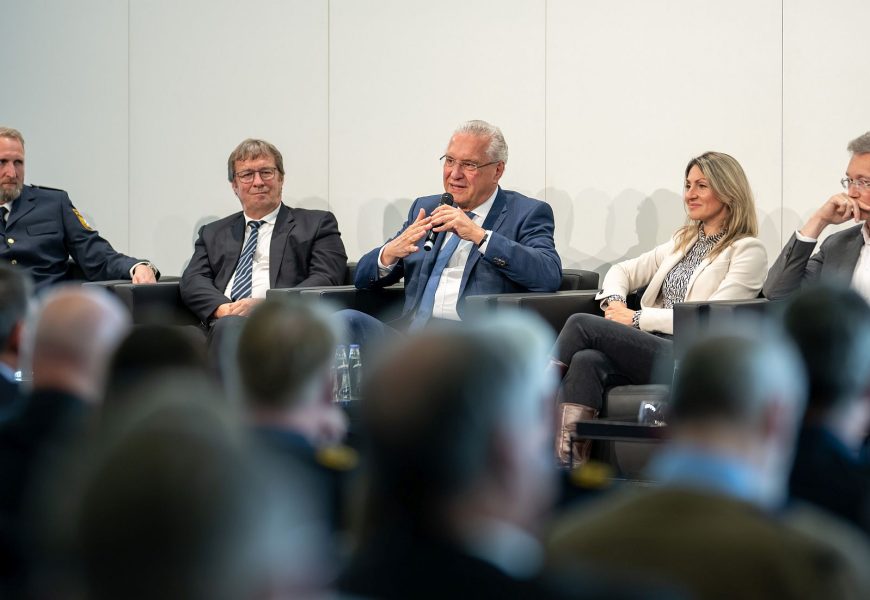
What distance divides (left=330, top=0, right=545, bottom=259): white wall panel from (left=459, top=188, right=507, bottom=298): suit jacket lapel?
0.58m

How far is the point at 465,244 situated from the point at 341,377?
4.34ft

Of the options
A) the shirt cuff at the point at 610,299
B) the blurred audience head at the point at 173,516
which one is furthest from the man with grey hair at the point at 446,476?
the shirt cuff at the point at 610,299

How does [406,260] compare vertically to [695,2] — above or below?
below

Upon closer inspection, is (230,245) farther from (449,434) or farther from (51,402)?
(449,434)

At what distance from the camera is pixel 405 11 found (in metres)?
6.01

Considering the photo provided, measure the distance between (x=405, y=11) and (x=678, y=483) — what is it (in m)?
5.12

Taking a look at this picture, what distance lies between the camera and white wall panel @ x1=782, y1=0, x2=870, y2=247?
496cm

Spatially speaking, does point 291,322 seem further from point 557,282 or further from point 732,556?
point 557,282

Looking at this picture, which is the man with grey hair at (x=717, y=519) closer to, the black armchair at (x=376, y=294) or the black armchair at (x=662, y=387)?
the black armchair at (x=662, y=387)

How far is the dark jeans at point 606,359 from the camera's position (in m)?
4.26

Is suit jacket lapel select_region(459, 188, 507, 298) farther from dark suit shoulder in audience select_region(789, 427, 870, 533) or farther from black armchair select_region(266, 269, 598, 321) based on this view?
dark suit shoulder in audience select_region(789, 427, 870, 533)

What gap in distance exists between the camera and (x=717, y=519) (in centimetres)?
108

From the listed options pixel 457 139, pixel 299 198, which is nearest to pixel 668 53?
pixel 457 139

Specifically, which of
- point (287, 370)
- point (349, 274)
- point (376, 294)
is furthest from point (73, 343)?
point (349, 274)
